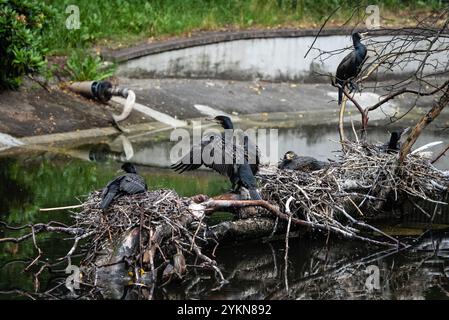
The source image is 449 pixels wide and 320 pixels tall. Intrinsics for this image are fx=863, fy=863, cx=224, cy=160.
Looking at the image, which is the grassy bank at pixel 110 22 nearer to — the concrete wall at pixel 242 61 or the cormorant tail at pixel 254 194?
the concrete wall at pixel 242 61

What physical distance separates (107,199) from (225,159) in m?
1.47

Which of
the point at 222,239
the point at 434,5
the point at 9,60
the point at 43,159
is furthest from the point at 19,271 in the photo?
the point at 434,5

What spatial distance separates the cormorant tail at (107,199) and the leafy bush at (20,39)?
25.0ft

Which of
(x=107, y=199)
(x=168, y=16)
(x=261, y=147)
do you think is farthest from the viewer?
(x=168, y=16)

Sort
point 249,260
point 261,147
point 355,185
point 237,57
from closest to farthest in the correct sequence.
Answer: point 249,260, point 355,185, point 261,147, point 237,57

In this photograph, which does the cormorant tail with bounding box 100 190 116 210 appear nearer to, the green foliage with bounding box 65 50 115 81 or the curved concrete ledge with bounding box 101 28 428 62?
the green foliage with bounding box 65 50 115 81

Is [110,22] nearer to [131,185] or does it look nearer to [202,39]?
[202,39]

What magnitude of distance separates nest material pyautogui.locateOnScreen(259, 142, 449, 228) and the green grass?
758cm

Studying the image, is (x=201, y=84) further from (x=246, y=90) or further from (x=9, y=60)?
(x=9, y=60)

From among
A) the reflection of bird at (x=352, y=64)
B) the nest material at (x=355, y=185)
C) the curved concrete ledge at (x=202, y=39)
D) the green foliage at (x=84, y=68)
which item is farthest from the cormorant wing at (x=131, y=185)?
the curved concrete ledge at (x=202, y=39)

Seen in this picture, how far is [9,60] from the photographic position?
1544cm

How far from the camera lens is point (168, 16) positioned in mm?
20891

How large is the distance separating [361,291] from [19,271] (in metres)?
3.25

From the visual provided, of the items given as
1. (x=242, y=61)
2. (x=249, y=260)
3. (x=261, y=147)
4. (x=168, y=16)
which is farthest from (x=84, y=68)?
(x=249, y=260)
